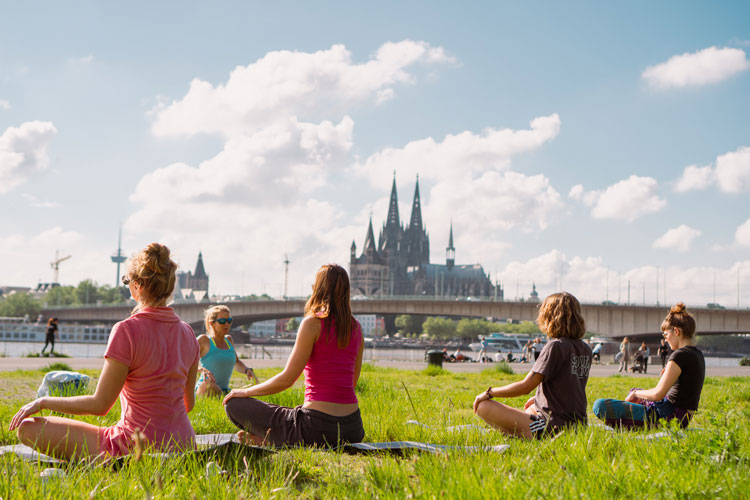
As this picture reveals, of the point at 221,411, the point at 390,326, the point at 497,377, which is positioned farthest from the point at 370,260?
the point at 221,411

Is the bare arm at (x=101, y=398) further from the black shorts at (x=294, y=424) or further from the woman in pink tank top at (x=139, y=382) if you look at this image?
the black shorts at (x=294, y=424)

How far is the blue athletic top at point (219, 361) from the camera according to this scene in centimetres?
742

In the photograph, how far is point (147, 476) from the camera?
2965mm

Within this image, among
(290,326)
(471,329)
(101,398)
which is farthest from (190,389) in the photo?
(290,326)

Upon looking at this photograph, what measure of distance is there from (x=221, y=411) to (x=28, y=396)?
4.31 m

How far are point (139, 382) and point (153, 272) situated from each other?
549 millimetres

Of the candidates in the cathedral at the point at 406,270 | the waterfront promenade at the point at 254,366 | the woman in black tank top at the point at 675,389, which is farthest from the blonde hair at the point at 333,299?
the cathedral at the point at 406,270

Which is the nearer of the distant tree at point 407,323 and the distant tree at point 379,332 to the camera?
the distant tree at point 407,323

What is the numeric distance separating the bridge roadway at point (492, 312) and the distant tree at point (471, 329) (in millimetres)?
65529

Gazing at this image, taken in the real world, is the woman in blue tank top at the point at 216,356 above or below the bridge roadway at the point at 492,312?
above

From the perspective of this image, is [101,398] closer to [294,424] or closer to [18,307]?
[294,424]

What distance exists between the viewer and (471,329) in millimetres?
137250

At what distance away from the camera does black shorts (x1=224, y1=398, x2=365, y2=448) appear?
426cm

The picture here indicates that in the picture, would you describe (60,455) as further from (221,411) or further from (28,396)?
(28,396)
